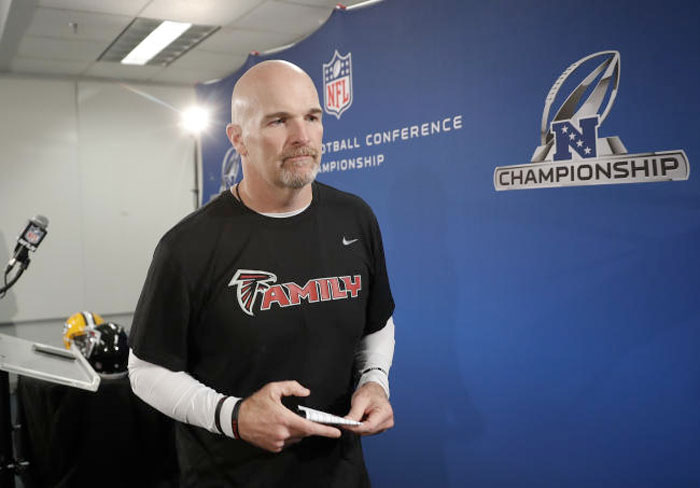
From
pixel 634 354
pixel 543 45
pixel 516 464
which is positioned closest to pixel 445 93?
pixel 543 45

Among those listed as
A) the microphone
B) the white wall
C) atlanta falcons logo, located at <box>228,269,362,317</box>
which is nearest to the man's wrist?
atlanta falcons logo, located at <box>228,269,362,317</box>

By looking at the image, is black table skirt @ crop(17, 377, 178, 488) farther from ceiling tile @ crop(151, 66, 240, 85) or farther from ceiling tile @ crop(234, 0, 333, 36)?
ceiling tile @ crop(151, 66, 240, 85)

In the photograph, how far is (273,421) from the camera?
45.7 inches

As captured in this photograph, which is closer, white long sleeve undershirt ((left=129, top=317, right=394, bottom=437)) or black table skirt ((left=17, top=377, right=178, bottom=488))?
white long sleeve undershirt ((left=129, top=317, right=394, bottom=437))

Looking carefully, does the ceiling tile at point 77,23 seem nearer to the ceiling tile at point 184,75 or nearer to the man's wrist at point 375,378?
the ceiling tile at point 184,75

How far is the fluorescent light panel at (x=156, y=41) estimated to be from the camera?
4.97 meters

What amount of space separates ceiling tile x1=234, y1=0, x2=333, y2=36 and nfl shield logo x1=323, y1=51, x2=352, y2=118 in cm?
96

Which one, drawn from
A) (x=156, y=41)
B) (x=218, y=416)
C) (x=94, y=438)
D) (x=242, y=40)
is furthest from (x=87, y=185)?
(x=218, y=416)

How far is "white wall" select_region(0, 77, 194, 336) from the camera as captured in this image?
6414mm

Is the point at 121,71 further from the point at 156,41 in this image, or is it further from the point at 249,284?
the point at 249,284

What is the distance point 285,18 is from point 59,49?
2.26 metres

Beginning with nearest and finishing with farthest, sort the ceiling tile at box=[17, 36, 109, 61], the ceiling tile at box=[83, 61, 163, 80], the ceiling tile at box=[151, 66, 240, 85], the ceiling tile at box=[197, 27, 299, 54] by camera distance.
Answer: the ceiling tile at box=[197, 27, 299, 54] < the ceiling tile at box=[17, 36, 109, 61] < the ceiling tile at box=[83, 61, 163, 80] < the ceiling tile at box=[151, 66, 240, 85]

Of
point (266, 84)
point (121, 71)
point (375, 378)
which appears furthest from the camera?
point (121, 71)

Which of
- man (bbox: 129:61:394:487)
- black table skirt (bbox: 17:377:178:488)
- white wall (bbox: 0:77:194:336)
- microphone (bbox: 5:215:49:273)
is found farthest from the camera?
white wall (bbox: 0:77:194:336)
